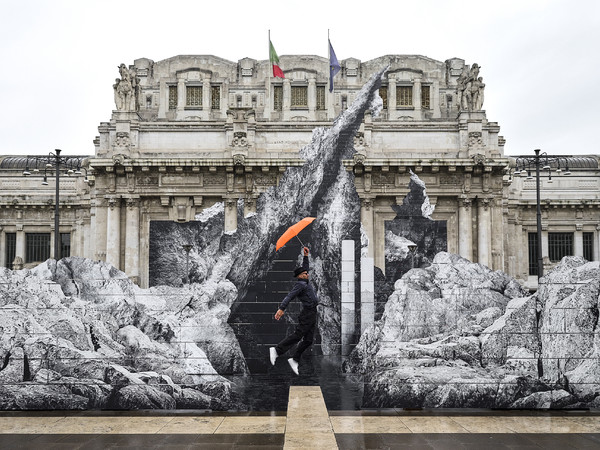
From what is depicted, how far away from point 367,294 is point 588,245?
34.1 metres

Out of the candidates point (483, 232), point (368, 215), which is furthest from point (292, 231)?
point (483, 232)

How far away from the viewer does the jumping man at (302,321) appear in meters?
14.2

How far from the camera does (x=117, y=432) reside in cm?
1192

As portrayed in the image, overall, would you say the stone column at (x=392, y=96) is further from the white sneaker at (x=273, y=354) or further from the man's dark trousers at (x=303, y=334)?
the white sneaker at (x=273, y=354)

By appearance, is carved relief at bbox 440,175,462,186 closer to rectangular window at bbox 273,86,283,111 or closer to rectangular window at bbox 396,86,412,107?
rectangular window at bbox 396,86,412,107

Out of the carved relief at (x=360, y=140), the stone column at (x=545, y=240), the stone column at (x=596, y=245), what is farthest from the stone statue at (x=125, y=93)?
the stone column at (x=596, y=245)

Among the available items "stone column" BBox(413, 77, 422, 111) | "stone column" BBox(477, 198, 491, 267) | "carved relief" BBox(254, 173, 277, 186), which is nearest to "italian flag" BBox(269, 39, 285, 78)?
"carved relief" BBox(254, 173, 277, 186)

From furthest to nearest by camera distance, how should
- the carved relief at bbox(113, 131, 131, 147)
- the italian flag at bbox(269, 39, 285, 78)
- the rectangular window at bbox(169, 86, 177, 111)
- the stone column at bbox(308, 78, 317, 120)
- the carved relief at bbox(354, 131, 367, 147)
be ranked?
the rectangular window at bbox(169, 86, 177, 111) < the stone column at bbox(308, 78, 317, 120) < the italian flag at bbox(269, 39, 285, 78) < the carved relief at bbox(113, 131, 131, 147) < the carved relief at bbox(354, 131, 367, 147)

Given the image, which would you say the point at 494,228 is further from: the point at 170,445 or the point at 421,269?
the point at 170,445

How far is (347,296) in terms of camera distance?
14672mm

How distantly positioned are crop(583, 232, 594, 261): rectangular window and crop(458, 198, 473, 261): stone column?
1344 centimetres

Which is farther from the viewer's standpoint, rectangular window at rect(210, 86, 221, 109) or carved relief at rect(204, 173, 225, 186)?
rectangular window at rect(210, 86, 221, 109)

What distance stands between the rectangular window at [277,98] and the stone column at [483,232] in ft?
59.6

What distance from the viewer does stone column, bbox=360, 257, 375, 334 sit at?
14344 millimetres
